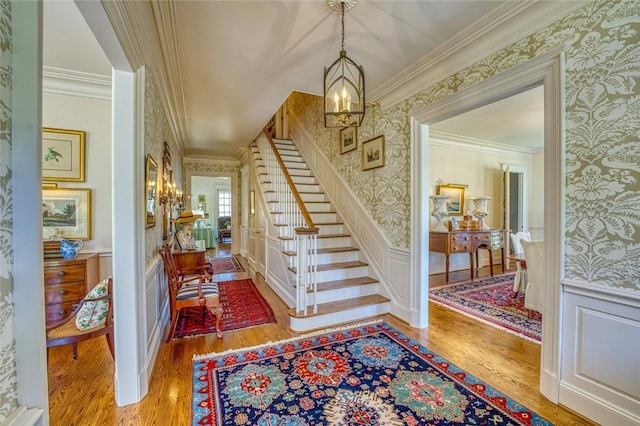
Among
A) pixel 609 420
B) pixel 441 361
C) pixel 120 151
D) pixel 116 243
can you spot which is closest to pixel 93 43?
pixel 120 151

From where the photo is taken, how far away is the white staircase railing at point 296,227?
289 cm

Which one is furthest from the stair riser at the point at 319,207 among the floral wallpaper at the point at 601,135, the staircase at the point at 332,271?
the floral wallpaper at the point at 601,135

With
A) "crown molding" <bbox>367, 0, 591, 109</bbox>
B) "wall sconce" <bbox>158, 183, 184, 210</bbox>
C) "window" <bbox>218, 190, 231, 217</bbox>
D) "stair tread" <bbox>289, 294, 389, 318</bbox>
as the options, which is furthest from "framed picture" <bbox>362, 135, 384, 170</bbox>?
"window" <bbox>218, 190, 231, 217</bbox>

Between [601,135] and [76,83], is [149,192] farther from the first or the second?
[601,135]

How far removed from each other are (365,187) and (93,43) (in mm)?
3102

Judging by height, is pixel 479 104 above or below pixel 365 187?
above

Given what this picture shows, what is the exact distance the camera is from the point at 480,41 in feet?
7.21

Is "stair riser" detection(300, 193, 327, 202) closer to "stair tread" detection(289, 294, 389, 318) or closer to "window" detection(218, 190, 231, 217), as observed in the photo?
"stair tread" detection(289, 294, 389, 318)

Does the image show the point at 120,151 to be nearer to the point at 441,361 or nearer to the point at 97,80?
A: the point at 97,80

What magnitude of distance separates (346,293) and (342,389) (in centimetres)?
144

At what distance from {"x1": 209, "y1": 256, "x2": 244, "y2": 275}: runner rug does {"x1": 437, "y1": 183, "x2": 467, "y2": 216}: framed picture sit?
4.36 metres

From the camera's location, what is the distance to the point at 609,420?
1.56m

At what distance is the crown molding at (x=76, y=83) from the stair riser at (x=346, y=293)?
324 cm

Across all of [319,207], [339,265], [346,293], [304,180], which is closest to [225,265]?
[304,180]
